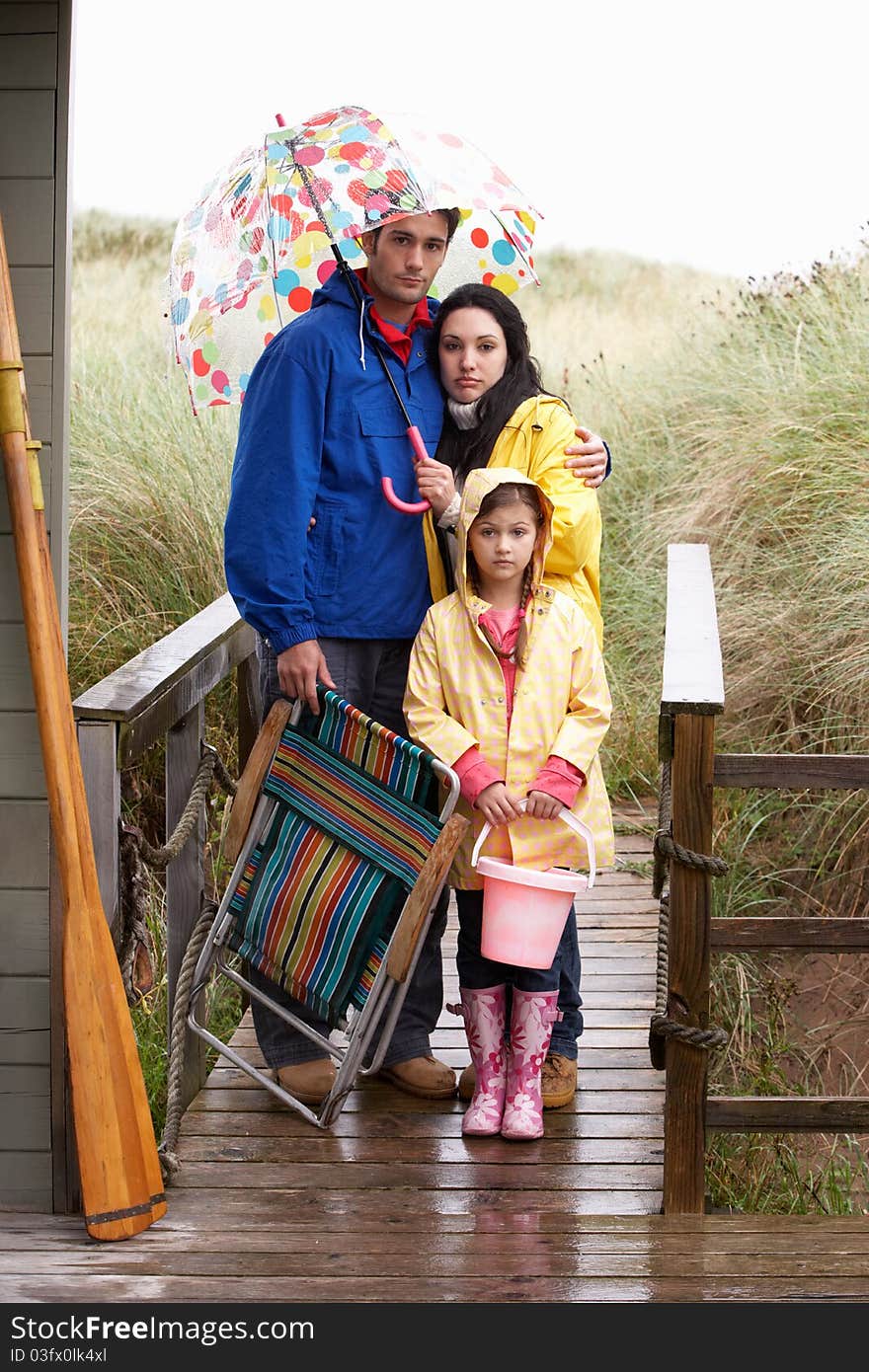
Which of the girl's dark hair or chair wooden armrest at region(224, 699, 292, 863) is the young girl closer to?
the girl's dark hair

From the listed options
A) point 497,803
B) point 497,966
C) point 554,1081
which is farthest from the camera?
point 554,1081

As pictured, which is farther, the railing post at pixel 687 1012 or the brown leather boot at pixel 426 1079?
the brown leather boot at pixel 426 1079

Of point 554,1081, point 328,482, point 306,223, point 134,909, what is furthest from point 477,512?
point 554,1081

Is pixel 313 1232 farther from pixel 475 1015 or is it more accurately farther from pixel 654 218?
pixel 654 218

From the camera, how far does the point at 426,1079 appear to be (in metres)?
3.66

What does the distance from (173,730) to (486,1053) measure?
0.95 meters

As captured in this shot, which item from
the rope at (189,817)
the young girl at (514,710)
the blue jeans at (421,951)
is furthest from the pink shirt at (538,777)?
the rope at (189,817)

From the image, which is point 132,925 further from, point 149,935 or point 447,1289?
point 447,1289

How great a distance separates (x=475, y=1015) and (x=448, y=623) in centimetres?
80

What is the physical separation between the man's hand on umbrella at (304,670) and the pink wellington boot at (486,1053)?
67 centimetres

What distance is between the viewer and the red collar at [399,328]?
3.41 metres

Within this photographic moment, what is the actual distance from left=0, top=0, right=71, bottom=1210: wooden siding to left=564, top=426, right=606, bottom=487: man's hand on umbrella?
101 cm

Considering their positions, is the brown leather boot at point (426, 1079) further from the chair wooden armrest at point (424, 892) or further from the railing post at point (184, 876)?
the chair wooden armrest at point (424, 892)
